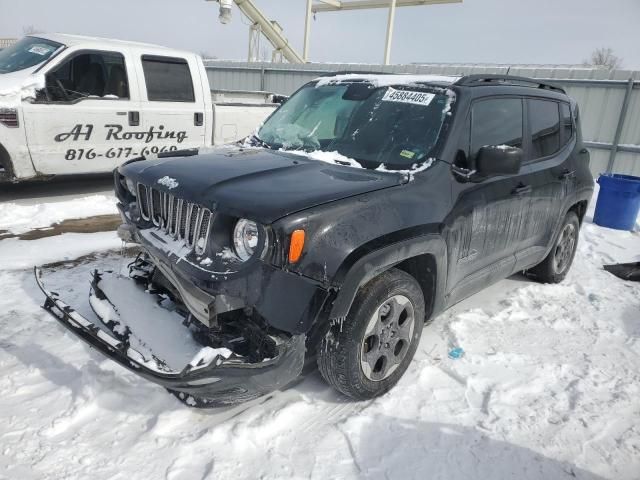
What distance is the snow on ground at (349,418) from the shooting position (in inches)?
97.0

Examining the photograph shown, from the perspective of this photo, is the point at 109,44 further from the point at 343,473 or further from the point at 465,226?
the point at 343,473

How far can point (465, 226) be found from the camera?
3312 mm

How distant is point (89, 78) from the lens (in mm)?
6633

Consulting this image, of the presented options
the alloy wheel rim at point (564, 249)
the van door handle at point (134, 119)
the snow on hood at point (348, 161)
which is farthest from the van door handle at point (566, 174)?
the van door handle at point (134, 119)

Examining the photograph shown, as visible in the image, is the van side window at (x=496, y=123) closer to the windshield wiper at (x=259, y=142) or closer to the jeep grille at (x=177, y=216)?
the windshield wiper at (x=259, y=142)

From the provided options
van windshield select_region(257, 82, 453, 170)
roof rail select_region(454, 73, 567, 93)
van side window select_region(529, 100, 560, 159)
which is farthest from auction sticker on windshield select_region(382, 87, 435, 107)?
van side window select_region(529, 100, 560, 159)

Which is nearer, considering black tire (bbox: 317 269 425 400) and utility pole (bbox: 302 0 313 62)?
black tire (bbox: 317 269 425 400)

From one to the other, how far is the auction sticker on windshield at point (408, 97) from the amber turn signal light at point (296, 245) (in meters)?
1.64

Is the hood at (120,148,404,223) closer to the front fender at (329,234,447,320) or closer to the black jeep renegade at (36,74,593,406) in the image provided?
the black jeep renegade at (36,74,593,406)

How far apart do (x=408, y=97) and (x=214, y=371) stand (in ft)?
7.70

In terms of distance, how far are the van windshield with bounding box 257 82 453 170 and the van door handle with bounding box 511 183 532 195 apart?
0.92 metres

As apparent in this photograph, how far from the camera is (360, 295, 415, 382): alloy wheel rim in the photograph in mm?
2848

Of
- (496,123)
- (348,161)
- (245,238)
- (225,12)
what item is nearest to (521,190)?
(496,123)

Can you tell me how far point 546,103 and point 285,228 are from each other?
3219 millimetres
